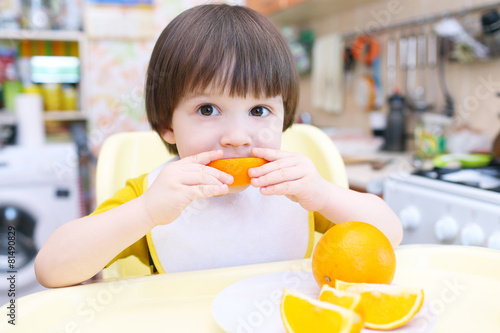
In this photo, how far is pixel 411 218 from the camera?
5.05 feet

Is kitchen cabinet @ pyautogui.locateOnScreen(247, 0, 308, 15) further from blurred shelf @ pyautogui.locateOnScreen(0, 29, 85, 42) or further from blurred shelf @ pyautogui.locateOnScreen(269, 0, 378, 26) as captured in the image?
blurred shelf @ pyautogui.locateOnScreen(0, 29, 85, 42)

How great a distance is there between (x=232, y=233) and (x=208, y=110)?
278mm

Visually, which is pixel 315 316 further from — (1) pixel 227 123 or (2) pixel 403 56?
(2) pixel 403 56

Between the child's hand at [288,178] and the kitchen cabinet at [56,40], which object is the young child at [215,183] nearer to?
the child's hand at [288,178]

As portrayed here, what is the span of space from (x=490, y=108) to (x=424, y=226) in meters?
0.93

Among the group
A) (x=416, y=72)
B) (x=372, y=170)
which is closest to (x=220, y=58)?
(x=372, y=170)

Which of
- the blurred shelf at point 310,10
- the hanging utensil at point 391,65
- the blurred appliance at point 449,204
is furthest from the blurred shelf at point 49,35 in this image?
the blurred appliance at point 449,204

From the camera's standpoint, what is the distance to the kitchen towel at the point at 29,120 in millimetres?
3025

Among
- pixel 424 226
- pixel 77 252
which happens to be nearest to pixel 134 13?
pixel 424 226

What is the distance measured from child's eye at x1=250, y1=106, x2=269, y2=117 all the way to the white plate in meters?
0.31

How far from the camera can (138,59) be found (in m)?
3.55

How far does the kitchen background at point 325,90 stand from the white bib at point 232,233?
0.62 meters

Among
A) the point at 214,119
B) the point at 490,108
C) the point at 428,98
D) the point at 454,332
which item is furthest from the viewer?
the point at 428,98

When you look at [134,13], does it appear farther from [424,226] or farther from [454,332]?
[454,332]
